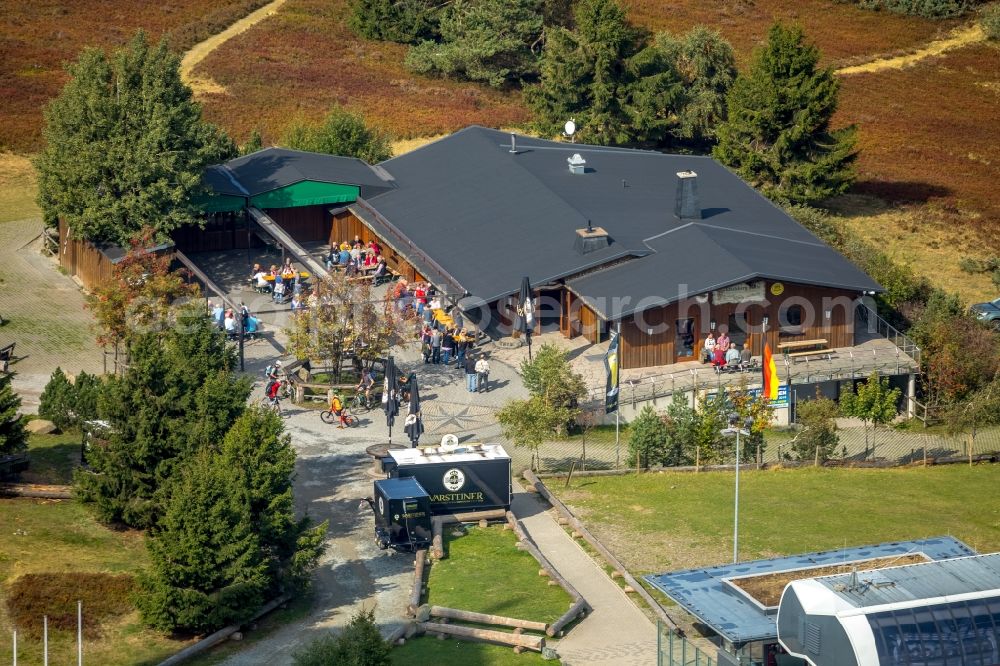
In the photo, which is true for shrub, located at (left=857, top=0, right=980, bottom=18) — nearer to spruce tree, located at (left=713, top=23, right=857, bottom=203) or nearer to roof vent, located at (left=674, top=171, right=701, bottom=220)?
spruce tree, located at (left=713, top=23, right=857, bottom=203)

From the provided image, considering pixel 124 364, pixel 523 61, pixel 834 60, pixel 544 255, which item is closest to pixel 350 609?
pixel 124 364

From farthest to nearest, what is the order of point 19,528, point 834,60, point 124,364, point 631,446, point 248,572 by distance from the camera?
point 834,60
point 124,364
point 631,446
point 19,528
point 248,572

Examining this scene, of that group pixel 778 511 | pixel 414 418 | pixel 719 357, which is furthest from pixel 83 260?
pixel 778 511

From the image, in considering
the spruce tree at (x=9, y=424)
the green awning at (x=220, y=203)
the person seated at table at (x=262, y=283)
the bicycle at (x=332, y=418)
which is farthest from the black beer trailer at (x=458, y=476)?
the green awning at (x=220, y=203)

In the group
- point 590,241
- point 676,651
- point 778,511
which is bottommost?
point 676,651

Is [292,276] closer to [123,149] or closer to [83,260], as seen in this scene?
[123,149]

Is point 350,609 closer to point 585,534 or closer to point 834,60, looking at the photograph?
point 585,534

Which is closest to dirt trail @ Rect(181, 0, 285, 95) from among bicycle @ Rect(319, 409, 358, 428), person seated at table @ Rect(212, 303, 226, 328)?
person seated at table @ Rect(212, 303, 226, 328)

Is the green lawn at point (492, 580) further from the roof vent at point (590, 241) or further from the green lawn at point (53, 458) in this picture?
the roof vent at point (590, 241)
